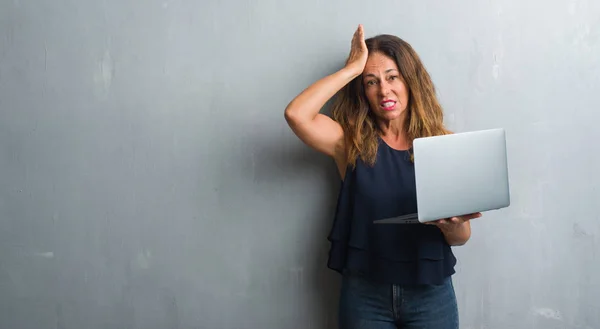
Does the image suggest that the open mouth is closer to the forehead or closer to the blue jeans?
the forehead

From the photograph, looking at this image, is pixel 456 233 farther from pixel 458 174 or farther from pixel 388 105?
pixel 388 105

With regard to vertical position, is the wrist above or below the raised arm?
above

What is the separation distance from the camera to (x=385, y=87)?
1462mm

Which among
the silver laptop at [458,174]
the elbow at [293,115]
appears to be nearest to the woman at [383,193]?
the elbow at [293,115]

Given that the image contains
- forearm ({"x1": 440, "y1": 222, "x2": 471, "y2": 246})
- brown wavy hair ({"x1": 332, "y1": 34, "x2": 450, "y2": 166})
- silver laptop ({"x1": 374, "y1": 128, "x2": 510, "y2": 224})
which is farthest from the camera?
brown wavy hair ({"x1": 332, "y1": 34, "x2": 450, "y2": 166})

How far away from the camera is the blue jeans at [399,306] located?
1.40 meters

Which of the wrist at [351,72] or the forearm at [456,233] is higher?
the wrist at [351,72]

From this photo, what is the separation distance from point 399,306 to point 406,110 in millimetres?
538

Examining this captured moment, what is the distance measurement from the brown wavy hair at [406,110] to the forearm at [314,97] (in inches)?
4.6

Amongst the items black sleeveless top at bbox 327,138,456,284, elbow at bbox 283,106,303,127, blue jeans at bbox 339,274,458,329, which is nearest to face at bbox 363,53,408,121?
black sleeveless top at bbox 327,138,456,284

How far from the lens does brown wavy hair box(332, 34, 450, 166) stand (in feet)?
4.83

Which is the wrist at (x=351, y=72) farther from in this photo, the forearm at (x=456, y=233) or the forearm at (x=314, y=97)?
the forearm at (x=456, y=233)

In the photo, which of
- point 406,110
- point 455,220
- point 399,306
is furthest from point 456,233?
point 406,110

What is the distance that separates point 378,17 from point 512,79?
1.54ft
